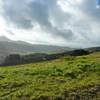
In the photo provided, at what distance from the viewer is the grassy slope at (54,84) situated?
33775mm

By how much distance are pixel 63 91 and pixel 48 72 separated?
38.0ft

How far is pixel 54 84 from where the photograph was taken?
38.2 meters

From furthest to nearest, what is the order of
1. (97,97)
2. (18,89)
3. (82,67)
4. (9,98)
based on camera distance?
(82,67) < (18,89) < (9,98) < (97,97)

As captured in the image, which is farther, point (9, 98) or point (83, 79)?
point (83, 79)

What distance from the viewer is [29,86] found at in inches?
1501

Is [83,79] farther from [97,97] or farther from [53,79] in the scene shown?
[97,97]

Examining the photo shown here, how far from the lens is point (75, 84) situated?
37.0m

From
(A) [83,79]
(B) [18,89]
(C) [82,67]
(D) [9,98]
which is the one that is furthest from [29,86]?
(C) [82,67]

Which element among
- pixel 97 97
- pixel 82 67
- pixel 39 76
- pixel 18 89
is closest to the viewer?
pixel 97 97

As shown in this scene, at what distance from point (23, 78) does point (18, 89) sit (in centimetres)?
538

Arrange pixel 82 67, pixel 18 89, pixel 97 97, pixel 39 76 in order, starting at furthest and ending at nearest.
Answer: pixel 82 67 < pixel 39 76 < pixel 18 89 < pixel 97 97

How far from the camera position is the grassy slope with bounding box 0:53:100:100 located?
33775 millimetres

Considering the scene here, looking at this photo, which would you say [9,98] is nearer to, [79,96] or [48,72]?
[79,96]

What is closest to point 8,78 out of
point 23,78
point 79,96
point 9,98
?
point 23,78
